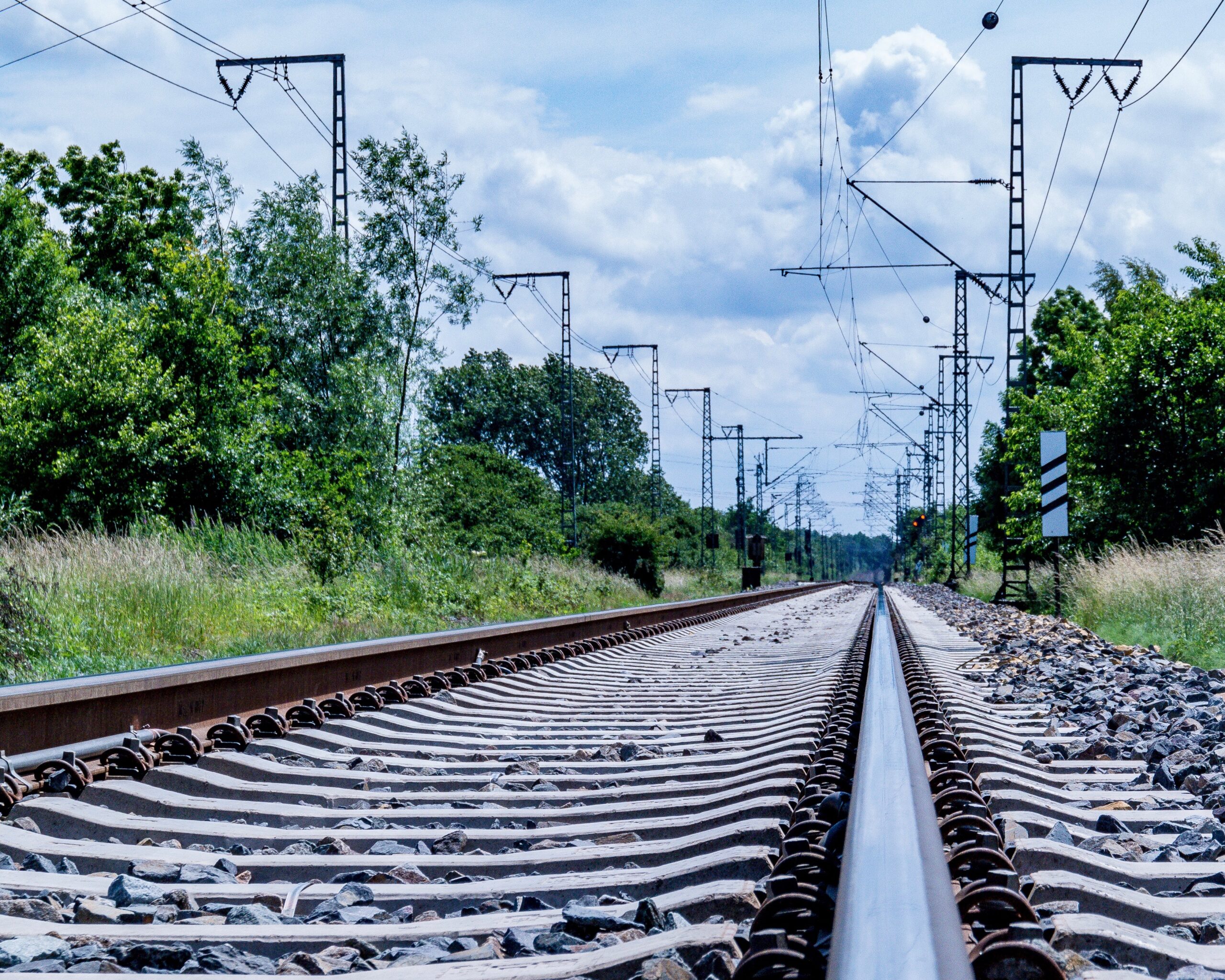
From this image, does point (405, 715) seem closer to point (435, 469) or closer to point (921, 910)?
point (921, 910)

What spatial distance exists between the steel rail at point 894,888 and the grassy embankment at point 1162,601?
24.9 ft

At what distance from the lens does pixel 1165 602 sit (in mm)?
12242

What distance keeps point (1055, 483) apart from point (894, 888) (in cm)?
1537

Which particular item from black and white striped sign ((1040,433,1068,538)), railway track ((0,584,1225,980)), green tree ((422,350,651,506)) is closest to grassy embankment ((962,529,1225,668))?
black and white striped sign ((1040,433,1068,538))

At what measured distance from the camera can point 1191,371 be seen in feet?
65.5

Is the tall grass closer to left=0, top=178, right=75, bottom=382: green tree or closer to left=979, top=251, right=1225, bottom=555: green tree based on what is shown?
left=979, top=251, right=1225, bottom=555: green tree

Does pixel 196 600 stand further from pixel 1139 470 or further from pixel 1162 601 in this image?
pixel 1139 470

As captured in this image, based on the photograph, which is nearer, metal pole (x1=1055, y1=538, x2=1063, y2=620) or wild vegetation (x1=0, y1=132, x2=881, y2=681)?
wild vegetation (x1=0, y1=132, x2=881, y2=681)

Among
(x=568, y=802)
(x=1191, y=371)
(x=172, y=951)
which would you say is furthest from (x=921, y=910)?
(x=1191, y=371)

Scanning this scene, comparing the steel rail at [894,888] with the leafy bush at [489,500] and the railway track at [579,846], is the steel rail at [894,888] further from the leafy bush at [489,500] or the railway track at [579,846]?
the leafy bush at [489,500]

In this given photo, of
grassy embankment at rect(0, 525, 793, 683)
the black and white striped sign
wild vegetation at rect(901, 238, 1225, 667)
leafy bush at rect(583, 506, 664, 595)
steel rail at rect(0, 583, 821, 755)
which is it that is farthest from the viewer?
leafy bush at rect(583, 506, 664, 595)

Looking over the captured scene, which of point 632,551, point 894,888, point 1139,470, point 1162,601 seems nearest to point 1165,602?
point 1162,601

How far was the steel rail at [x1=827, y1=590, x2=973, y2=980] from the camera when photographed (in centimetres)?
137

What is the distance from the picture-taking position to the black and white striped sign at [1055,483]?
A: 15883mm
